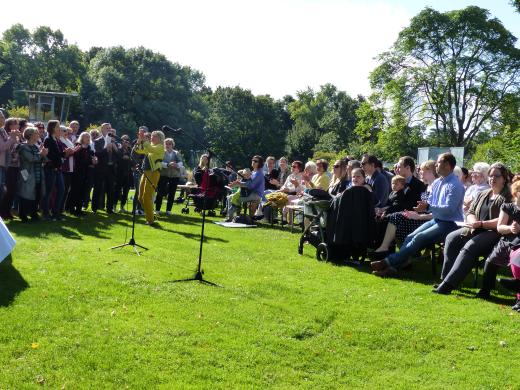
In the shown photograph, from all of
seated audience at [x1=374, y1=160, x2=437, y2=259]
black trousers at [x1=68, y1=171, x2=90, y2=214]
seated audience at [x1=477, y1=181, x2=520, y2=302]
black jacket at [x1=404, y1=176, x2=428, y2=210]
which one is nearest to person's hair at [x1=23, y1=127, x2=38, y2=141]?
black trousers at [x1=68, y1=171, x2=90, y2=214]

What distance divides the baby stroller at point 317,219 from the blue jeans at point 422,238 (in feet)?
Result: 4.23

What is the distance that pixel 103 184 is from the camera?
45.9 feet

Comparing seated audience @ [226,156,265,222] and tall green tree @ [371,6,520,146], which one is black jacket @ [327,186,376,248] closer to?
seated audience @ [226,156,265,222]

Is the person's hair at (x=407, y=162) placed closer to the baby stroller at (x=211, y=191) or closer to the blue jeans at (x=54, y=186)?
the blue jeans at (x=54, y=186)

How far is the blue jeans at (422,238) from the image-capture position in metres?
8.03

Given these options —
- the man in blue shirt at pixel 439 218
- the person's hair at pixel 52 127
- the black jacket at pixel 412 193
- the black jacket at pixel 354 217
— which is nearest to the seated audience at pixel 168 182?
the person's hair at pixel 52 127

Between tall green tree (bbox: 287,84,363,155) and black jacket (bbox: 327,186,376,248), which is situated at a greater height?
tall green tree (bbox: 287,84,363,155)

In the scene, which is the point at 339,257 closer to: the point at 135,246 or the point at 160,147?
the point at 135,246

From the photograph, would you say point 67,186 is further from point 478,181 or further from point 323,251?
point 478,181

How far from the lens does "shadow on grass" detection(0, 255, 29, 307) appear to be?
19.0 feet

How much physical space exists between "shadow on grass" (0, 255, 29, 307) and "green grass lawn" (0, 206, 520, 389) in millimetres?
20

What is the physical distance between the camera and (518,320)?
6094mm

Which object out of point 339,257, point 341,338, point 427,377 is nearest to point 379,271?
point 339,257

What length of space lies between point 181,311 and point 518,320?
3.64 metres
